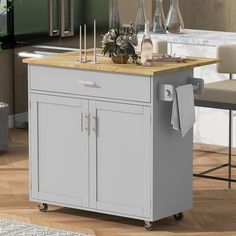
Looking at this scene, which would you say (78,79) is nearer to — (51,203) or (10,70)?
(51,203)

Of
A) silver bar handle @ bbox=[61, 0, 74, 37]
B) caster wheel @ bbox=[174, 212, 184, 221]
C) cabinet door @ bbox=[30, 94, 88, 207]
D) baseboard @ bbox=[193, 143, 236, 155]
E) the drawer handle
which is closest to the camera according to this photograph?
the drawer handle

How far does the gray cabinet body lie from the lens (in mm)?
5328

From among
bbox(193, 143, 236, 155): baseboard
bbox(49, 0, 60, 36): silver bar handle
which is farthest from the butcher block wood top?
bbox(49, 0, 60, 36): silver bar handle

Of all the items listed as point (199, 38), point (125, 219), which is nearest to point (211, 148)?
point (199, 38)

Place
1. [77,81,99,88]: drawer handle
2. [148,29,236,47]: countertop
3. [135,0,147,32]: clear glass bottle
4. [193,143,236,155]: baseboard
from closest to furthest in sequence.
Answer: [77,81,99,88]: drawer handle, [135,0,147,32]: clear glass bottle, [148,29,236,47]: countertop, [193,143,236,155]: baseboard

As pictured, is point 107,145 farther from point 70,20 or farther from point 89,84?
point 70,20

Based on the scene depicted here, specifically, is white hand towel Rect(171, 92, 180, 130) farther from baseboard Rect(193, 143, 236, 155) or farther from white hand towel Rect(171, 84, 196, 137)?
baseboard Rect(193, 143, 236, 155)

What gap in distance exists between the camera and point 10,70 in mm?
8281

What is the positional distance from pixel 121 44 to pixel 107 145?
575mm

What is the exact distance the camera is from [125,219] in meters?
5.67

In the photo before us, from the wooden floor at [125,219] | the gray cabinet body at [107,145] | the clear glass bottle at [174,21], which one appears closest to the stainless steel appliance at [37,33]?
the clear glass bottle at [174,21]

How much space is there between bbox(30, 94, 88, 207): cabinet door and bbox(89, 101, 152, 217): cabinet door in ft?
0.25

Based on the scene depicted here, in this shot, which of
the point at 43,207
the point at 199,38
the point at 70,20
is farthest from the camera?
the point at 70,20

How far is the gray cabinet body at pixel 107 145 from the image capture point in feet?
17.5
